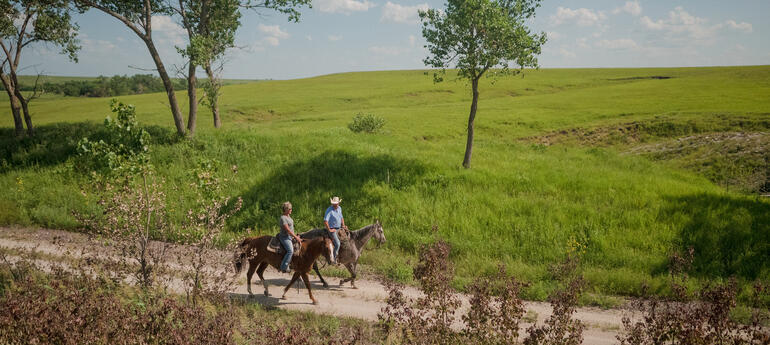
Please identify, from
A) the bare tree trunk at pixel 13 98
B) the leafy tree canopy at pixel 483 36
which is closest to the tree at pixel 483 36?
the leafy tree canopy at pixel 483 36

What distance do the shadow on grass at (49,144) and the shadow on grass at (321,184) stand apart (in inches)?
352

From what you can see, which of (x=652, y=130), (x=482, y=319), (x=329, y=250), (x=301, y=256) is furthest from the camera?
(x=652, y=130)

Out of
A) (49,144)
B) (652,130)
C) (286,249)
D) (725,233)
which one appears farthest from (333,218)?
(652,130)

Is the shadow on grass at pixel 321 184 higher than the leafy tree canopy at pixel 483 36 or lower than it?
lower

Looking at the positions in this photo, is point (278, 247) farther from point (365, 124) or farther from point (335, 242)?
point (365, 124)

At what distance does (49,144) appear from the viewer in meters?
25.6

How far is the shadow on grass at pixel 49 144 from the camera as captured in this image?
24.1 metres

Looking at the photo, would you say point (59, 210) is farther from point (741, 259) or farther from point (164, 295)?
point (741, 259)

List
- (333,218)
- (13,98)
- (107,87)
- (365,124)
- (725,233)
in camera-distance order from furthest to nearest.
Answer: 1. (107,87)
2. (365,124)
3. (13,98)
4. (725,233)
5. (333,218)

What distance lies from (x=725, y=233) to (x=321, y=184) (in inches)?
656

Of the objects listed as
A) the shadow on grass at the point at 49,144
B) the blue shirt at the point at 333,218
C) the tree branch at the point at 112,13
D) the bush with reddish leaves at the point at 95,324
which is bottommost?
the bush with reddish leaves at the point at 95,324

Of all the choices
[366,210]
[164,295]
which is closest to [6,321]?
[164,295]

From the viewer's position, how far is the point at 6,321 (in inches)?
257

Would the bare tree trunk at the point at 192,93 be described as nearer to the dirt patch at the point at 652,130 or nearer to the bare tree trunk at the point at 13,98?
the bare tree trunk at the point at 13,98
